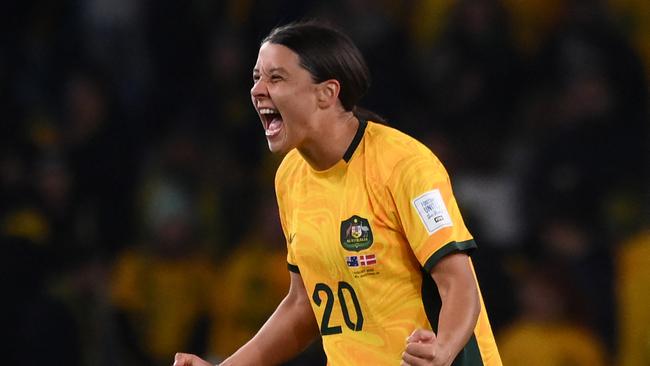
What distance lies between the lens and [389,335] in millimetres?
3018

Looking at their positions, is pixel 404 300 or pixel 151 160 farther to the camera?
pixel 151 160

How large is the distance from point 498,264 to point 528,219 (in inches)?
23.8

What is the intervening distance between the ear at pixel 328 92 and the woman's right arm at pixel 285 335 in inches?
19.0

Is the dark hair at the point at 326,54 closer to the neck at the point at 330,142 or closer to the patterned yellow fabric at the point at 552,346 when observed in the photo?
the neck at the point at 330,142

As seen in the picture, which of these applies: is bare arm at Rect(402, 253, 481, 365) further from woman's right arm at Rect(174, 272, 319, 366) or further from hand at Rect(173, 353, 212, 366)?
hand at Rect(173, 353, 212, 366)

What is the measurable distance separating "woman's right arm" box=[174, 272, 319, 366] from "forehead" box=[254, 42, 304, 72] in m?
0.57

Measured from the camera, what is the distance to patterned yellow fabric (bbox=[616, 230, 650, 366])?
5301 millimetres

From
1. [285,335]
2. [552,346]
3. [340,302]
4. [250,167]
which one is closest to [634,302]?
[552,346]

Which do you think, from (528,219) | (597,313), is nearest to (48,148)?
(528,219)

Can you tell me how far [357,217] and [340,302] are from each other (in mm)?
219

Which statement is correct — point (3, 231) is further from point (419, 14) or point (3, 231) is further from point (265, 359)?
point (265, 359)

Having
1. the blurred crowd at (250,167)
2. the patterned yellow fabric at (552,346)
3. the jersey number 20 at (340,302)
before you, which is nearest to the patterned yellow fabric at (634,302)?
the blurred crowd at (250,167)

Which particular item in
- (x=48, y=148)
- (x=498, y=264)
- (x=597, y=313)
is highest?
(x=48, y=148)

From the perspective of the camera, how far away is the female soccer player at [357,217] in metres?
2.91
